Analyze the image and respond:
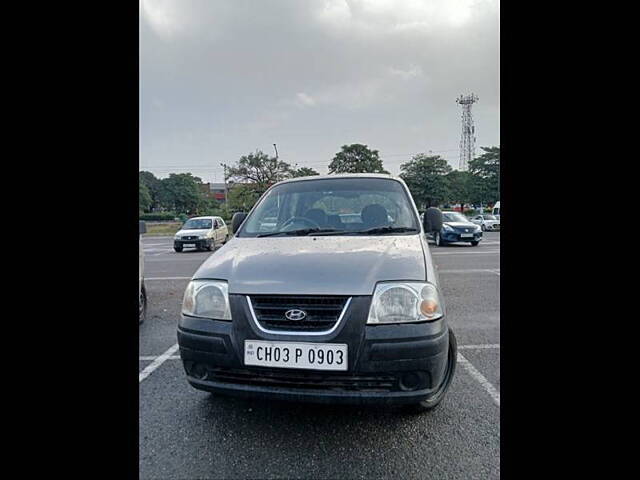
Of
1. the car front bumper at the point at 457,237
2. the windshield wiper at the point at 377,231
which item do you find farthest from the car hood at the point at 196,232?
the windshield wiper at the point at 377,231

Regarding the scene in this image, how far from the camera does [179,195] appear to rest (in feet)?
155

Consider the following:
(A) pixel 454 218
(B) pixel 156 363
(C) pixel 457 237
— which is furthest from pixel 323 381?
(A) pixel 454 218

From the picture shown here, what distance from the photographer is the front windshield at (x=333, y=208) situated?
2.79 m

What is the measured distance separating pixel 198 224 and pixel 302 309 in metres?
14.8

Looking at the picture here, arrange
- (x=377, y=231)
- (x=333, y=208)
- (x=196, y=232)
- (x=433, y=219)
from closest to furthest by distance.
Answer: (x=377, y=231) → (x=333, y=208) → (x=433, y=219) → (x=196, y=232)

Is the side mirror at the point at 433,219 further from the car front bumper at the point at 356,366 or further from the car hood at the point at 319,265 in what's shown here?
the car front bumper at the point at 356,366

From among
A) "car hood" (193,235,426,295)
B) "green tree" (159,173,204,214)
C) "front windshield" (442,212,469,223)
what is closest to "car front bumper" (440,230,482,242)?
"front windshield" (442,212,469,223)

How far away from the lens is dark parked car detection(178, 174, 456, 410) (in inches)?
68.7

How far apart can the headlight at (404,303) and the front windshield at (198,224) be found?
1447cm

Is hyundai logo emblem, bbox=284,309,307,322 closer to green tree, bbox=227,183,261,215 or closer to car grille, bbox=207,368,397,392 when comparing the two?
car grille, bbox=207,368,397,392

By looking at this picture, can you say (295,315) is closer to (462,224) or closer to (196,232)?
(196,232)

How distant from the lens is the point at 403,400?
68.7 inches
